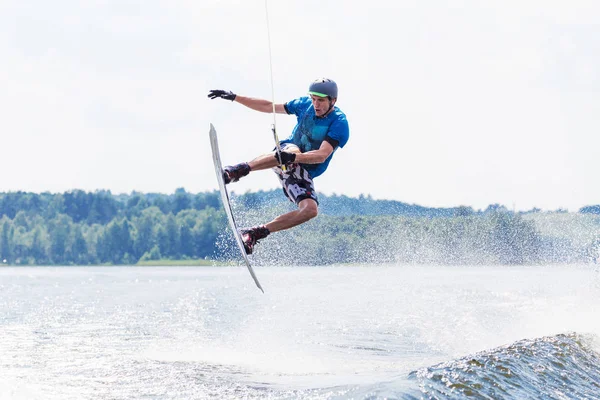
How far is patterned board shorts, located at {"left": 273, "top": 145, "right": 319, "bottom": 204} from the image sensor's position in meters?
11.1

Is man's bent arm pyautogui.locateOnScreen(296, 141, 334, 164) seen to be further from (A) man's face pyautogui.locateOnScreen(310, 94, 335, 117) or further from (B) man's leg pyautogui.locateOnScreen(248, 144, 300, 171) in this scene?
(A) man's face pyautogui.locateOnScreen(310, 94, 335, 117)

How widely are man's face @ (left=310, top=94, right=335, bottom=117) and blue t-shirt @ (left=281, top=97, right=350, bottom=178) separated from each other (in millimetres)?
97

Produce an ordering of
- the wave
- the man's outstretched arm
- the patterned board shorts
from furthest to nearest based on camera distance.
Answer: the man's outstretched arm < the patterned board shorts < the wave

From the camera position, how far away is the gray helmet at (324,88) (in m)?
10.7

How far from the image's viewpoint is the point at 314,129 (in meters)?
10.9

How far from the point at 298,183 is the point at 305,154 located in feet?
2.75

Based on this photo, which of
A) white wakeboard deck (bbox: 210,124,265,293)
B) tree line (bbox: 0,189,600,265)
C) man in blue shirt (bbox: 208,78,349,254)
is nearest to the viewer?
man in blue shirt (bbox: 208,78,349,254)

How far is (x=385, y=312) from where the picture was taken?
72.5 feet

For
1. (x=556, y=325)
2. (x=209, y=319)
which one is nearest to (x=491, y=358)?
(x=556, y=325)

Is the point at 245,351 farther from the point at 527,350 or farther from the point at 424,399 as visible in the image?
the point at 424,399

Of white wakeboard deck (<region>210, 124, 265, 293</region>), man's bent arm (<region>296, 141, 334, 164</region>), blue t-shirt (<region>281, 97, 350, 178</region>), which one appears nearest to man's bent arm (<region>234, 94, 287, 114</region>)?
blue t-shirt (<region>281, 97, 350, 178</region>)

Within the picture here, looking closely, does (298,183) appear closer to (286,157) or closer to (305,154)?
(305,154)

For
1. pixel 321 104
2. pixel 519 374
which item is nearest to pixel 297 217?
pixel 321 104

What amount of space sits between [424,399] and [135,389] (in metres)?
3.14
